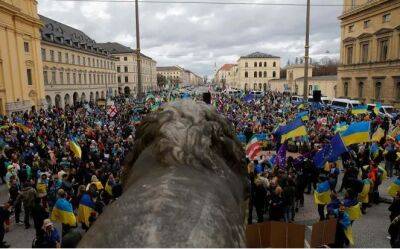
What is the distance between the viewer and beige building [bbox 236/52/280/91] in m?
120

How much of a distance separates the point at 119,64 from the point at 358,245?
→ 99086 mm

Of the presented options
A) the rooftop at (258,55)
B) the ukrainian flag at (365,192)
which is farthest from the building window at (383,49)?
the rooftop at (258,55)

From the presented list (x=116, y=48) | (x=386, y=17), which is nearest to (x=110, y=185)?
(x=386, y=17)

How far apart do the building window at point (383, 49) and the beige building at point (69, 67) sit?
145ft

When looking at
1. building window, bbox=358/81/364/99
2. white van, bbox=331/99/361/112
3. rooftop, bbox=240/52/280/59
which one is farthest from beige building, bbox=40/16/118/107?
rooftop, bbox=240/52/280/59

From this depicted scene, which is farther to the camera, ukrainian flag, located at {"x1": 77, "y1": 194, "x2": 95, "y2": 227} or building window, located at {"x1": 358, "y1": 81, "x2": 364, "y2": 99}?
building window, located at {"x1": 358, "y1": 81, "x2": 364, "y2": 99}

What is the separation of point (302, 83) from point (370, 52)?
99.6ft

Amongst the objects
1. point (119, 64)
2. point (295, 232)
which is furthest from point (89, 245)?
point (119, 64)

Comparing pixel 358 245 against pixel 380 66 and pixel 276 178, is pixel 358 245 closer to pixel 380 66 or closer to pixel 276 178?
pixel 276 178

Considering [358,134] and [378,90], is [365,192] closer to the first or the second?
[358,134]

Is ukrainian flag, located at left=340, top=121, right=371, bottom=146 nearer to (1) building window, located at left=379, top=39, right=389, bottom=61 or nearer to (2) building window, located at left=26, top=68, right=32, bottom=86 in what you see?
(1) building window, located at left=379, top=39, right=389, bottom=61

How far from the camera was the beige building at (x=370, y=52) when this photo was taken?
37906 millimetres

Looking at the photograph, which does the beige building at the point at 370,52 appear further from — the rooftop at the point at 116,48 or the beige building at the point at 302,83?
the rooftop at the point at 116,48

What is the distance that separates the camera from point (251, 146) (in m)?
12.5
